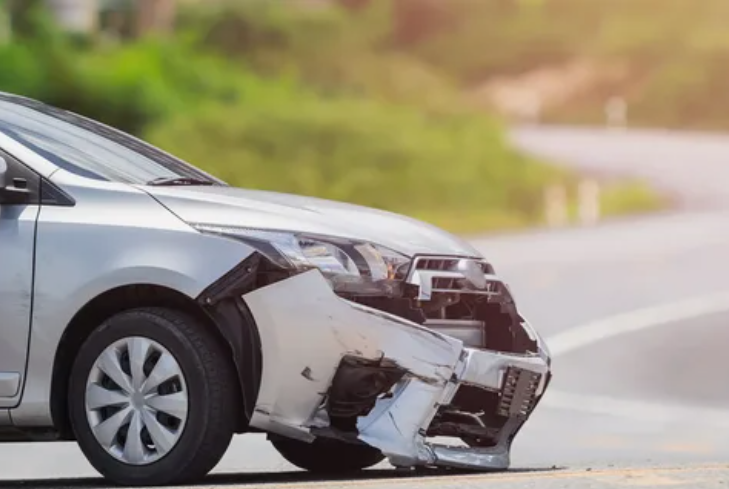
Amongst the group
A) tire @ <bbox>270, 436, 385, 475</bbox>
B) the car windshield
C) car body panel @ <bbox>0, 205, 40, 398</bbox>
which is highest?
the car windshield

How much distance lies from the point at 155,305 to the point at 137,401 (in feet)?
1.17

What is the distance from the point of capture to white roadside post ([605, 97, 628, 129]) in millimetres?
21936

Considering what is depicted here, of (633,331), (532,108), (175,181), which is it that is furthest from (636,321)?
(175,181)

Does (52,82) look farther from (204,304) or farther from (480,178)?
(204,304)

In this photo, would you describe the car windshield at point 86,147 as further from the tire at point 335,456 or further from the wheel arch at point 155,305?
the tire at point 335,456

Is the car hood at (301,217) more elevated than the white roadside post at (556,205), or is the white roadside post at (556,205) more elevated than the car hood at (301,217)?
the white roadside post at (556,205)

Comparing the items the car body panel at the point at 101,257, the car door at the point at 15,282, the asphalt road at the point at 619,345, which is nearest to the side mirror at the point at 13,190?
the car door at the point at 15,282

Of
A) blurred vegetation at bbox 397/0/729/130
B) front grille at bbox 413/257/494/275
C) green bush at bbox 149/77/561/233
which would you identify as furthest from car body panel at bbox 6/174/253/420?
green bush at bbox 149/77/561/233

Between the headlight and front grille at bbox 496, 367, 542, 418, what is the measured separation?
2.11ft

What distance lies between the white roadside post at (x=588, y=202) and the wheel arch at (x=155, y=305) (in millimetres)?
14610

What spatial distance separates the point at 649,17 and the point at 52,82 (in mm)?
6623

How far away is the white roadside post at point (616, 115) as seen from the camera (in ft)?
72.0

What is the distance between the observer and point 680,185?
22703 millimetres

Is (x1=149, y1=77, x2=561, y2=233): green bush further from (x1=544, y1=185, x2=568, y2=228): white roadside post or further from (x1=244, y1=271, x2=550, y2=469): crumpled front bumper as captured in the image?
(x1=244, y1=271, x2=550, y2=469): crumpled front bumper
